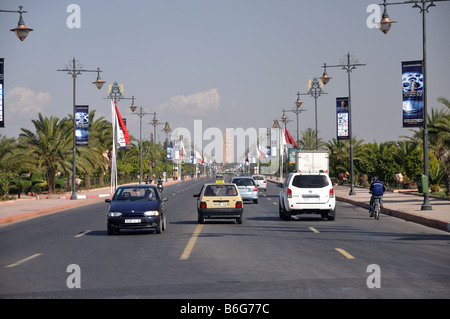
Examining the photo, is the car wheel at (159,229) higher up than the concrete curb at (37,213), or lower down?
higher up

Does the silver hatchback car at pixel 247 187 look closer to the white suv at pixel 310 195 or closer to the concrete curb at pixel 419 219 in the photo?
the concrete curb at pixel 419 219

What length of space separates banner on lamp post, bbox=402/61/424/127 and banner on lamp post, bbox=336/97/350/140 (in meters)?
17.8

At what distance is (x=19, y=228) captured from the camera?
24266mm

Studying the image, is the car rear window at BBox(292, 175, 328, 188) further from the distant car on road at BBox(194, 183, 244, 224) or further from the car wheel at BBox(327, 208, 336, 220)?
the distant car on road at BBox(194, 183, 244, 224)

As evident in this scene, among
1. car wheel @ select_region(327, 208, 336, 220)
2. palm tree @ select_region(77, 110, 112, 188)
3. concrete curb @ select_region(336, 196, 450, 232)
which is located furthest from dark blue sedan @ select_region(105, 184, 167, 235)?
palm tree @ select_region(77, 110, 112, 188)

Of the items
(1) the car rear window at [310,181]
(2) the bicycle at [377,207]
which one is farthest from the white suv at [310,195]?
(2) the bicycle at [377,207]

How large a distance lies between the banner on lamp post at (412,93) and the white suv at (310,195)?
25.3ft

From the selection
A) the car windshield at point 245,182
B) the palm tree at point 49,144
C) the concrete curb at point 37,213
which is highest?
the palm tree at point 49,144

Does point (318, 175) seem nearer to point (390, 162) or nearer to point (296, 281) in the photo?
point (296, 281)

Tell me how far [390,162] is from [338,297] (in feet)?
162

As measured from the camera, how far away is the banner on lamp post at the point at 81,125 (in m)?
49.2

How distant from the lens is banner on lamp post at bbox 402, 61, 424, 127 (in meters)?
31.2

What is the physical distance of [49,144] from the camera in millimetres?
53812
